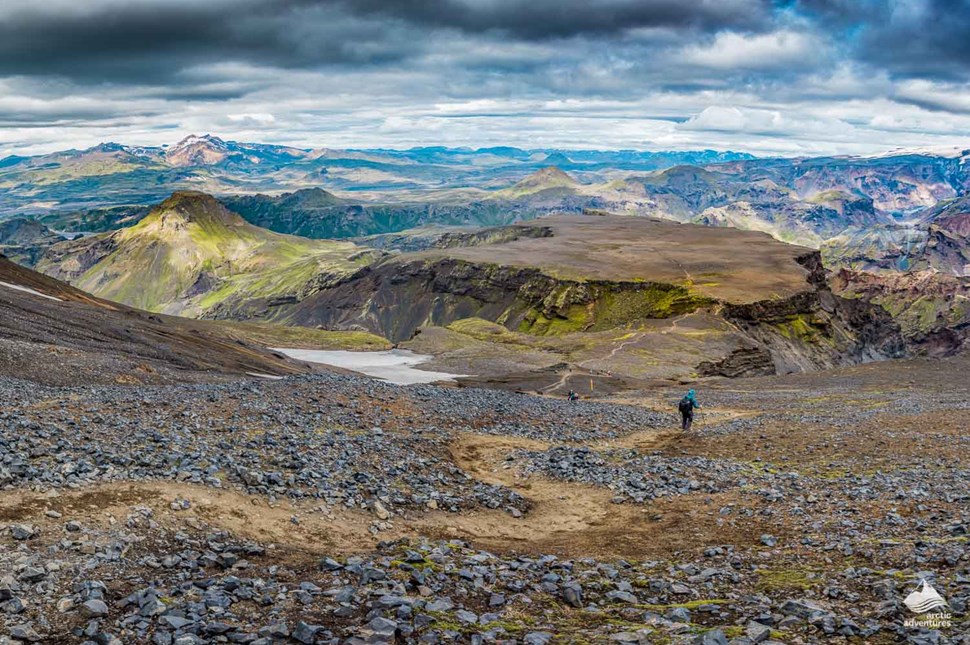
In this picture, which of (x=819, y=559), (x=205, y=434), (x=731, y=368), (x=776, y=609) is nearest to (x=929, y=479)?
(x=819, y=559)

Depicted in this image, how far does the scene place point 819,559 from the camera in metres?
16.3

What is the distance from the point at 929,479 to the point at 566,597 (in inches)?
695

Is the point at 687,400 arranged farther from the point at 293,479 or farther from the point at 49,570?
the point at 49,570

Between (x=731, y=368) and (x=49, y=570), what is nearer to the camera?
Answer: (x=49, y=570)

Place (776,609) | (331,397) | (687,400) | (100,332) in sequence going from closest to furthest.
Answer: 1. (776,609)
2. (331,397)
3. (687,400)
4. (100,332)

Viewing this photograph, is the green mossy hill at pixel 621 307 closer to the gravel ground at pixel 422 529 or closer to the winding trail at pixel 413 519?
the gravel ground at pixel 422 529

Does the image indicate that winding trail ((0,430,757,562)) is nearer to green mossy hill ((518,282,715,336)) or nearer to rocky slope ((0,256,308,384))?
rocky slope ((0,256,308,384))

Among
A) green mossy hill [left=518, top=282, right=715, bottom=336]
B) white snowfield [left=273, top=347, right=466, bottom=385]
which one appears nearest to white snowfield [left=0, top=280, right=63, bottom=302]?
white snowfield [left=273, top=347, right=466, bottom=385]

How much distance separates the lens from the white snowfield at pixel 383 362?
107m

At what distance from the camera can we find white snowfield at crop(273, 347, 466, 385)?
106750 millimetres

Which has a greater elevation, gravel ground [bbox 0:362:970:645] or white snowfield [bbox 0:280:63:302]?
gravel ground [bbox 0:362:970:645]

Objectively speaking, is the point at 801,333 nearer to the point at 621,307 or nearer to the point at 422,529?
the point at 621,307

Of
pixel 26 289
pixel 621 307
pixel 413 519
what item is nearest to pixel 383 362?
pixel 26 289

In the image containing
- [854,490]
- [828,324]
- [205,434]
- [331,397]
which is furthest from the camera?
[828,324]
